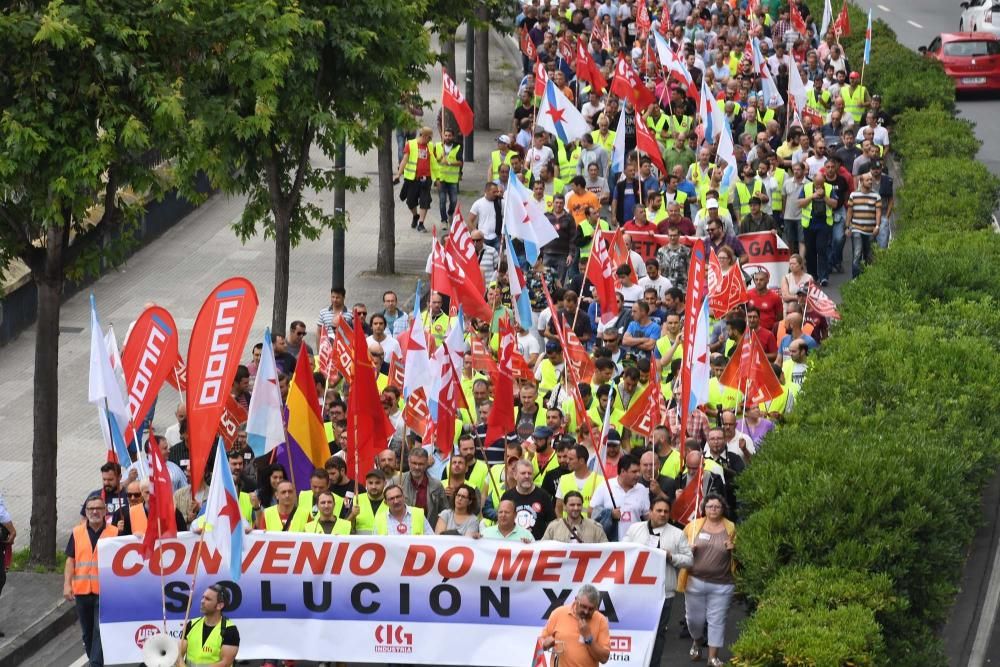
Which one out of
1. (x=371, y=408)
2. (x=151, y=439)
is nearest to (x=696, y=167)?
(x=371, y=408)

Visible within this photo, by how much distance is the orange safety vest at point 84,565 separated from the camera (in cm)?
1580

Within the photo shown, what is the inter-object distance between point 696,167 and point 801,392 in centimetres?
785

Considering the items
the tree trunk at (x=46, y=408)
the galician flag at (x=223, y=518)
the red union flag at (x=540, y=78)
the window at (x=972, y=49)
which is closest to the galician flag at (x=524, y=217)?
the red union flag at (x=540, y=78)

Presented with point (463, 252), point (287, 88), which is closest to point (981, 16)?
point (287, 88)

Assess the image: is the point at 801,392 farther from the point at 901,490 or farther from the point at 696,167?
the point at 696,167

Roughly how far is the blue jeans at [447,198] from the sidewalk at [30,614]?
12.6m

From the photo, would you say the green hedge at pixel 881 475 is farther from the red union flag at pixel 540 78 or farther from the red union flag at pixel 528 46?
the red union flag at pixel 528 46

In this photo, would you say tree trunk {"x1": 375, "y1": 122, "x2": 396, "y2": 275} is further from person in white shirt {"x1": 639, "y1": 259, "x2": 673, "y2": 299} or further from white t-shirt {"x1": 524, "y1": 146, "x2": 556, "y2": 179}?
person in white shirt {"x1": 639, "y1": 259, "x2": 673, "y2": 299}

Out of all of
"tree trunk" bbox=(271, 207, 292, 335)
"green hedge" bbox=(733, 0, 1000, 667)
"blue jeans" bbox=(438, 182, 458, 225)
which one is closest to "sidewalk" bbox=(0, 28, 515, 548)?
"blue jeans" bbox=(438, 182, 458, 225)

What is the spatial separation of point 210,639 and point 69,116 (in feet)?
17.7

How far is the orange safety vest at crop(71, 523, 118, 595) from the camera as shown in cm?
1580

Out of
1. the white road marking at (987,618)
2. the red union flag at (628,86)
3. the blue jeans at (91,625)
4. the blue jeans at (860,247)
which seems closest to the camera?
the blue jeans at (91,625)

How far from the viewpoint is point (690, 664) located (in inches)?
633

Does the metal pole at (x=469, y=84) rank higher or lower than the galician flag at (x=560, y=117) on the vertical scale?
lower
